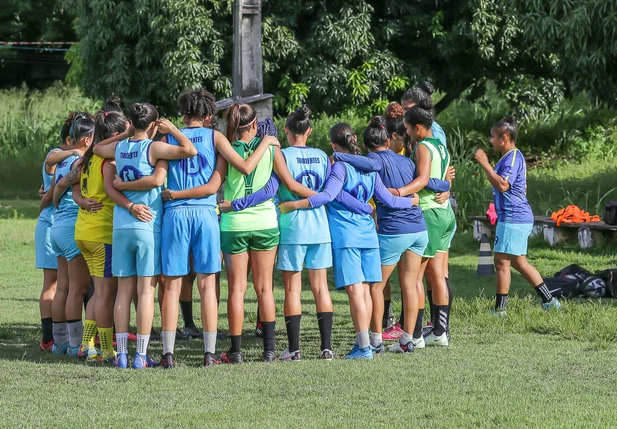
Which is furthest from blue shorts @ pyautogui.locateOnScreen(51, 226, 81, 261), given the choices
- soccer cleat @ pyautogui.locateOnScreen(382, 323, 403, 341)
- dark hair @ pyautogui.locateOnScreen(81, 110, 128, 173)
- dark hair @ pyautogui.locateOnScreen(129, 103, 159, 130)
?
soccer cleat @ pyautogui.locateOnScreen(382, 323, 403, 341)

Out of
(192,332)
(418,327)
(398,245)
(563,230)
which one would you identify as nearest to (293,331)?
(398,245)

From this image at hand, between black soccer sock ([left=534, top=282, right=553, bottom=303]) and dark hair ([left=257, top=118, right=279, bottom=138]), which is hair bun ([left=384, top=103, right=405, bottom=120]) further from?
black soccer sock ([left=534, top=282, right=553, bottom=303])

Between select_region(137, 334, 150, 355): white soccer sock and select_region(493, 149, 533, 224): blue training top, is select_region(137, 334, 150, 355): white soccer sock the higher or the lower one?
the lower one

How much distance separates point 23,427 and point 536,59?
16802 millimetres

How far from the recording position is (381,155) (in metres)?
7.86

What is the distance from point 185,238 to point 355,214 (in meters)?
1.31

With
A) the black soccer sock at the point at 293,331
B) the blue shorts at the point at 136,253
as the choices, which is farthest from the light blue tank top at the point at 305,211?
the blue shorts at the point at 136,253

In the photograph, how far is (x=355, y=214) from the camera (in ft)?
25.1

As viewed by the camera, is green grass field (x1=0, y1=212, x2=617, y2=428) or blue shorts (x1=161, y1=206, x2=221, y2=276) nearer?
green grass field (x1=0, y1=212, x2=617, y2=428)

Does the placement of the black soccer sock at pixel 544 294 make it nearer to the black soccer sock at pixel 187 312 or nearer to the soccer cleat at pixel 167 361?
the black soccer sock at pixel 187 312

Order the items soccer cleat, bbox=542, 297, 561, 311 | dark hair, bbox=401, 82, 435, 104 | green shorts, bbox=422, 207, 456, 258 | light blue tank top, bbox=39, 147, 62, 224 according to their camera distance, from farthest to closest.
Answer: soccer cleat, bbox=542, 297, 561, 311 < dark hair, bbox=401, 82, 435, 104 < light blue tank top, bbox=39, 147, 62, 224 < green shorts, bbox=422, 207, 456, 258

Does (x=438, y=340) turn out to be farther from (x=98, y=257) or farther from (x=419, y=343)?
(x=98, y=257)

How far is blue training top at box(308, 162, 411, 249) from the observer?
299 inches

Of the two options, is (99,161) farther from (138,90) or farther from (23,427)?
(138,90)
